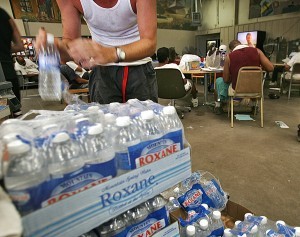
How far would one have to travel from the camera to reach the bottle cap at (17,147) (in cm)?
44

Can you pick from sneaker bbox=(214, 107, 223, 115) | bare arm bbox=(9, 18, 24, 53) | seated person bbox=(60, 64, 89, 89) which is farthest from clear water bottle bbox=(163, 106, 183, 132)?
seated person bbox=(60, 64, 89, 89)

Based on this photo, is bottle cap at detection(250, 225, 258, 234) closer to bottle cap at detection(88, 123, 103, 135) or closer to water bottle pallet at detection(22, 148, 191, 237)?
water bottle pallet at detection(22, 148, 191, 237)

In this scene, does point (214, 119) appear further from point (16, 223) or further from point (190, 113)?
point (16, 223)

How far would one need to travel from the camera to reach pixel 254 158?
7.45 ft

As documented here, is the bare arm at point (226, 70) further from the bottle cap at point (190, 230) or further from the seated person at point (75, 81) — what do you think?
the bottle cap at point (190, 230)

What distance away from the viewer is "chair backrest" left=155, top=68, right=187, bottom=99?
3195 millimetres

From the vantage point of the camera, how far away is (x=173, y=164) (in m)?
0.66

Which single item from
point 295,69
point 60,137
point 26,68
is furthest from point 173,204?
point 26,68

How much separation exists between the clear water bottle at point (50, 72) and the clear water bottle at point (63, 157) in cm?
40

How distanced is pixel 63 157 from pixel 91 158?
2.5 inches

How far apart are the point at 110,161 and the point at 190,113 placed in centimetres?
358

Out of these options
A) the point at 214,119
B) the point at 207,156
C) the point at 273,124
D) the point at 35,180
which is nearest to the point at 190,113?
the point at 214,119

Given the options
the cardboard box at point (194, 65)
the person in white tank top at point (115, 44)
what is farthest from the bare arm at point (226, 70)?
the person in white tank top at point (115, 44)

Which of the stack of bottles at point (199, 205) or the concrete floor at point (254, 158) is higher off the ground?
the stack of bottles at point (199, 205)
